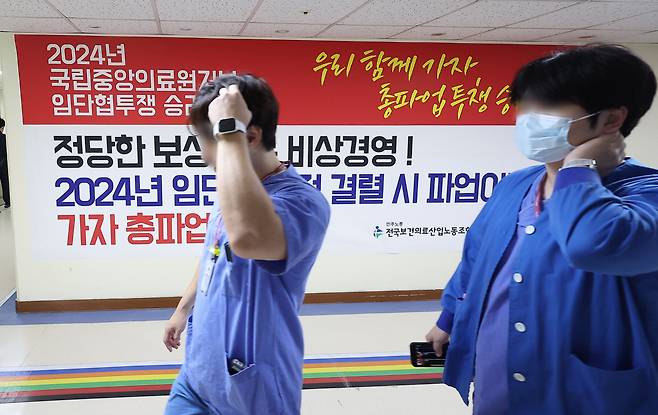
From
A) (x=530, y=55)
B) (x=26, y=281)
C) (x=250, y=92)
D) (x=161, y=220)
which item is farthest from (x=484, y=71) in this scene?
(x=26, y=281)

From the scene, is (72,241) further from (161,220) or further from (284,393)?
(284,393)

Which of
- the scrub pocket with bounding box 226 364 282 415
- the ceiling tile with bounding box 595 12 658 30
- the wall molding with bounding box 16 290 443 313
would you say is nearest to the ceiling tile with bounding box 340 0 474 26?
the ceiling tile with bounding box 595 12 658 30

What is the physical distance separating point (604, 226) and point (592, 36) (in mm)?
3480

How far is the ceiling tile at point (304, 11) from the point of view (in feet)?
9.25

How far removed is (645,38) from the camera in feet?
13.1

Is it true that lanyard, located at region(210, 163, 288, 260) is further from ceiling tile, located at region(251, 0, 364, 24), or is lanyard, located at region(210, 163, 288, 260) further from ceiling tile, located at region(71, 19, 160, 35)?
ceiling tile, located at region(71, 19, 160, 35)

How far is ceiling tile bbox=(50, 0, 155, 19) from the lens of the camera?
2811mm

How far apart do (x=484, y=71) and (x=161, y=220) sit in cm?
290

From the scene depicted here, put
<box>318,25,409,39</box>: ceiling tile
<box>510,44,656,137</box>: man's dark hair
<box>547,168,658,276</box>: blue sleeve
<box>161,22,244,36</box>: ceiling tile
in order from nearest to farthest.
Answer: <box>547,168,658,276</box>: blue sleeve < <box>510,44,656,137</box>: man's dark hair < <box>161,22,244,36</box>: ceiling tile < <box>318,25,409,39</box>: ceiling tile

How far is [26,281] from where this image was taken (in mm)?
4109

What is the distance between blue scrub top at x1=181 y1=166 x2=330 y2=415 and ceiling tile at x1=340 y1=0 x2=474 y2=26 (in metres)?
1.80

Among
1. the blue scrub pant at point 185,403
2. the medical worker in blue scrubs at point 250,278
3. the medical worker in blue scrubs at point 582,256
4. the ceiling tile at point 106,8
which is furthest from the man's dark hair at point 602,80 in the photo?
the ceiling tile at point 106,8

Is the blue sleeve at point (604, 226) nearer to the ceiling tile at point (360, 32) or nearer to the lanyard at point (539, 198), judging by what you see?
the lanyard at point (539, 198)

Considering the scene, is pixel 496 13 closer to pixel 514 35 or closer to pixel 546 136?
pixel 514 35
